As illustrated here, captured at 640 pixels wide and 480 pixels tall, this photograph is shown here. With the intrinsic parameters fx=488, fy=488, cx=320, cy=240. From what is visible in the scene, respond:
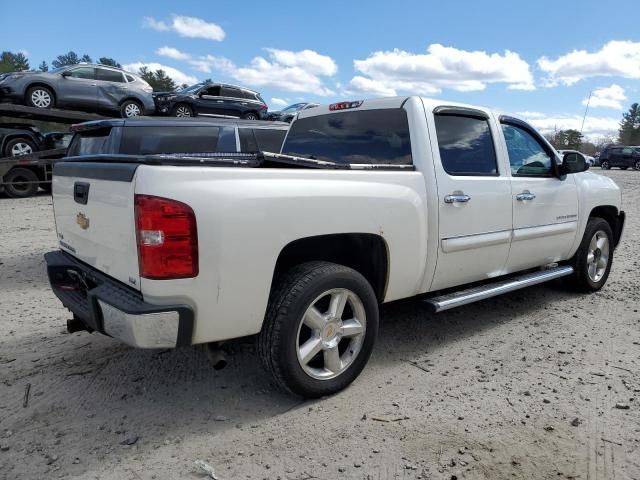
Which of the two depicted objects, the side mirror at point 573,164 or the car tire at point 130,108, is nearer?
the side mirror at point 573,164

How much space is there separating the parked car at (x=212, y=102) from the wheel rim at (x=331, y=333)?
15006 mm

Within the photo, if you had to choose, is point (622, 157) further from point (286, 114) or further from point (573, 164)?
point (573, 164)

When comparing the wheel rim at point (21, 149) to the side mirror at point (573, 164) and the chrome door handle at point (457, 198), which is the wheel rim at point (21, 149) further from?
the side mirror at point (573, 164)

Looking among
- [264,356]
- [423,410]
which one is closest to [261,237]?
[264,356]

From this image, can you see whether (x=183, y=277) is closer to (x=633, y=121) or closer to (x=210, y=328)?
(x=210, y=328)

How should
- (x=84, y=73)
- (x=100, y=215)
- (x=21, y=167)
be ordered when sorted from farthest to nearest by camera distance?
(x=84, y=73) → (x=21, y=167) → (x=100, y=215)

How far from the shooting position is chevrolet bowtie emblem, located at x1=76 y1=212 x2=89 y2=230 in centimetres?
289

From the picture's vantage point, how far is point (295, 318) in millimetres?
2734

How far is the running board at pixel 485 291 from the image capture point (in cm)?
354

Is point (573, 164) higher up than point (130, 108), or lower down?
lower down

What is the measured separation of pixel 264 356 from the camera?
279 centimetres

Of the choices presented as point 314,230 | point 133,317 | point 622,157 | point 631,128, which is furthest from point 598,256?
point 631,128

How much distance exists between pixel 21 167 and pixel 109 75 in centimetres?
424

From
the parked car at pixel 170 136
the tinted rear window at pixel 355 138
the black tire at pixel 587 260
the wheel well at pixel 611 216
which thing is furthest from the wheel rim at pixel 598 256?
the parked car at pixel 170 136
